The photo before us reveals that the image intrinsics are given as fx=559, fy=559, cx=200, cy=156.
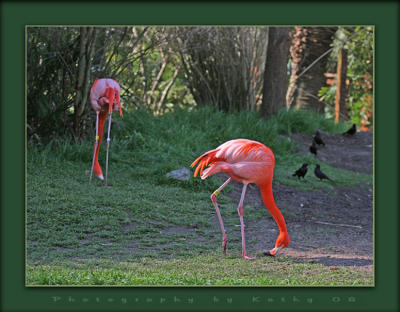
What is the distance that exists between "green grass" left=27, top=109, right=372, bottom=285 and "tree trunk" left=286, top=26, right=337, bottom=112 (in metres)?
1.28

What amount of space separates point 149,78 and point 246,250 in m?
Result: 5.48

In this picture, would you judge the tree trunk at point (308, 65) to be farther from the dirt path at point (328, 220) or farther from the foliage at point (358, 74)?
→ the dirt path at point (328, 220)

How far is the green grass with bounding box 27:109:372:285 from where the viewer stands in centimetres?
351

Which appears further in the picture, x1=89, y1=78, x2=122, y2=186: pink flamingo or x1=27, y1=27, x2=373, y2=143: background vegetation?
x1=27, y1=27, x2=373, y2=143: background vegetation

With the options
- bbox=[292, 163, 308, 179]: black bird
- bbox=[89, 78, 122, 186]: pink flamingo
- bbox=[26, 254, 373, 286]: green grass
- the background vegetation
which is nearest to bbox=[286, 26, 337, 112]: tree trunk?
Answer: the background vegetation

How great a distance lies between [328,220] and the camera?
5691 millimetres

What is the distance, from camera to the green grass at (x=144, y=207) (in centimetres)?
351

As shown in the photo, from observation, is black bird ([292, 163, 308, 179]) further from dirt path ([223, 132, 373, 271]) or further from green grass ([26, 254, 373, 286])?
green grass ([26, 254, 373, 286])

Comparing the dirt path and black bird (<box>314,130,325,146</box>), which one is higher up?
black bird (<box>314,130,325,146</box>)

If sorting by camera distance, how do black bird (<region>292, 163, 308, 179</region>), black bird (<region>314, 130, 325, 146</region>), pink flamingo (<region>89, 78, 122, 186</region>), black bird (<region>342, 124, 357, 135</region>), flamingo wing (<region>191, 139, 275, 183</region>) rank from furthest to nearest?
black bird (<region>342, 124, 357, 135</region>) < black bird (<region>314, 130, 325, 146</region>) < black bird (<region>292, 163, 308, 179</region>) < pink flamingo (<region>89, 78, 122, 186</region>) < flamingo wing (<region>191, 139, 275, 183</region>)

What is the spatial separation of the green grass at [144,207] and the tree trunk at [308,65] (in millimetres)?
1282

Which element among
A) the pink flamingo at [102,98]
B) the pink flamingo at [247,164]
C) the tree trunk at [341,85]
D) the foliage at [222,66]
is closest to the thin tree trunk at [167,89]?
the foliage at [222,66]

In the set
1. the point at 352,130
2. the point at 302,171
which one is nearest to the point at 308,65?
the point at 352,130

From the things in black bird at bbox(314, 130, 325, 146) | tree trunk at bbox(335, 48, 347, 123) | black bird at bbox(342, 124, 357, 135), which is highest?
tree trunk at bbox(335, 48, 347, 123)
